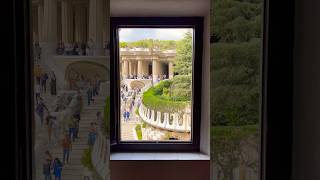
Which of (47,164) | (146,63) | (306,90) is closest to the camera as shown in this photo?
(306,90)

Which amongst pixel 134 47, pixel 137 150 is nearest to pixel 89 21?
pixel 134 47

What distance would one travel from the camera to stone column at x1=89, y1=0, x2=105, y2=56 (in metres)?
1.92

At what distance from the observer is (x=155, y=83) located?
2352 mm

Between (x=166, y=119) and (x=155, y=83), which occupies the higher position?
(x=155, y=83)

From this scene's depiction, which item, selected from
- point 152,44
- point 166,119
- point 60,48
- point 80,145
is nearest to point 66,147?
point 80,145

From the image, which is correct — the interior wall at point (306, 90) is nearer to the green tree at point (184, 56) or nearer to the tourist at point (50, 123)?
the tourist at point (50, 123)

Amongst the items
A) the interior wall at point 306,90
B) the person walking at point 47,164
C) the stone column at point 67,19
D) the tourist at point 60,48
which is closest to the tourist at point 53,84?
the tourist at point 60,48

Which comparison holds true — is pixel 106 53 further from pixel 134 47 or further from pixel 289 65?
pixel 289 65

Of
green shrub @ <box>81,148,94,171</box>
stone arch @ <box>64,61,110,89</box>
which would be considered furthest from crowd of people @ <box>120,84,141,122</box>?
green shrub @ <box>81,148,94,171</box>

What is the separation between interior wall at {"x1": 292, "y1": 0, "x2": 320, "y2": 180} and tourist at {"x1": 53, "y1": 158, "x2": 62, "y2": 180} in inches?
54.0

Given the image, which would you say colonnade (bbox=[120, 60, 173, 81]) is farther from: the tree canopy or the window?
the tree canopy

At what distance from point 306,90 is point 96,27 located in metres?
1.41

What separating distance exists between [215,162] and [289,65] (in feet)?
3.91

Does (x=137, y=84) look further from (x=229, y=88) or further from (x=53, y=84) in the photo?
(x=229, y=88)
